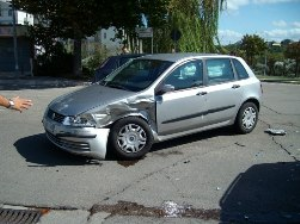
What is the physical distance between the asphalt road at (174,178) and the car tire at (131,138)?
6.1 inches

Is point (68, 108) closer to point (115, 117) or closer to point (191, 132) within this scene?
point (115, 117)

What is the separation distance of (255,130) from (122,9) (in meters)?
14.4

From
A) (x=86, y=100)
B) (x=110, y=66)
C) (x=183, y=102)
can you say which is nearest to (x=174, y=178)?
(x=183, y=102)

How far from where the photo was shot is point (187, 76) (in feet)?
26.5

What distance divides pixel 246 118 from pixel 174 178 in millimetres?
3271

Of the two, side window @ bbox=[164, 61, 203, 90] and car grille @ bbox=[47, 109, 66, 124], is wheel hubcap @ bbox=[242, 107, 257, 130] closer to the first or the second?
side window @ bbox=[164, 61, 203, 90]

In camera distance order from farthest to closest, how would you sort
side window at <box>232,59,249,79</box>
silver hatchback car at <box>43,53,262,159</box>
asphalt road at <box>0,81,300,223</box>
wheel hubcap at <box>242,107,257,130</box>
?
wheel hubcap at <box>242,107,257,130</box>, side window at <box>232,59,249,79</box>, silver hatchback car at <box>43,53,262,159</box>, asphalt road at <box>0,81,300,223</box>

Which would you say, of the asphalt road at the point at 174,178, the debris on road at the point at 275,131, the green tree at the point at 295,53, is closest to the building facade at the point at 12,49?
the green tree at the point at 295,53

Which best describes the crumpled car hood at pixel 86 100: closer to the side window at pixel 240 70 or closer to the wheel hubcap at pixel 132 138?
the wheel hubcap at pixel 132 138

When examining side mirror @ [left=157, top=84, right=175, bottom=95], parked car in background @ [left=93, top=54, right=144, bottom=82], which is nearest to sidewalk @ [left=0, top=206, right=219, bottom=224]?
side mirror @ [left=157, top=84, right=175, bottom=95]

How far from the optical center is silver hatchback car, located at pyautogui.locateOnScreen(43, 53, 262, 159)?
693 cm

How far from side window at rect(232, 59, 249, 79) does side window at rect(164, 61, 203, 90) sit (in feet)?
3.46

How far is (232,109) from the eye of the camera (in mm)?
8797

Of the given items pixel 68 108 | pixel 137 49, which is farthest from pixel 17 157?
pixel 137 49
